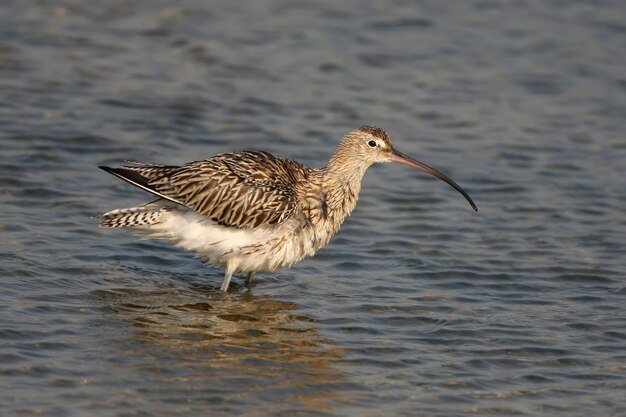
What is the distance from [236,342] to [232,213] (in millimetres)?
1318

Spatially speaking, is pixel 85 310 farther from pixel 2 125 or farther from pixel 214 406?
pixel 2 125

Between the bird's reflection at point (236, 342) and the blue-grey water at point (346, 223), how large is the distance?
2 centimetres

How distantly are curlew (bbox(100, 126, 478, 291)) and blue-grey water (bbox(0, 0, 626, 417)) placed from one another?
395mm

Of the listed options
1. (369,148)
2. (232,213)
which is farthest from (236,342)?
(369,148)

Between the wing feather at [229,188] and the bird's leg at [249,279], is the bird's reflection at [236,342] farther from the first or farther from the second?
the wing feather at [229,188]

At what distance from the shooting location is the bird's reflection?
741cm

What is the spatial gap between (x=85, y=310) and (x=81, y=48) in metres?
7.12

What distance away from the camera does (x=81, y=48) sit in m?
15.0

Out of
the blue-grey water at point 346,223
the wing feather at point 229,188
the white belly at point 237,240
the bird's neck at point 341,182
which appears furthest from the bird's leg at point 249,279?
the bird's neck at point 341,182

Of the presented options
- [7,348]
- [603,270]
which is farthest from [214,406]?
[603,270]

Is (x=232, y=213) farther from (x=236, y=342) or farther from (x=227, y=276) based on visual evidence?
(x=236, y=342)

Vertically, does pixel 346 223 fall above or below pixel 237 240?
below

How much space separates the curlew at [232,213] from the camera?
9.15 meters

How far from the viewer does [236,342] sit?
8227 millimetres
